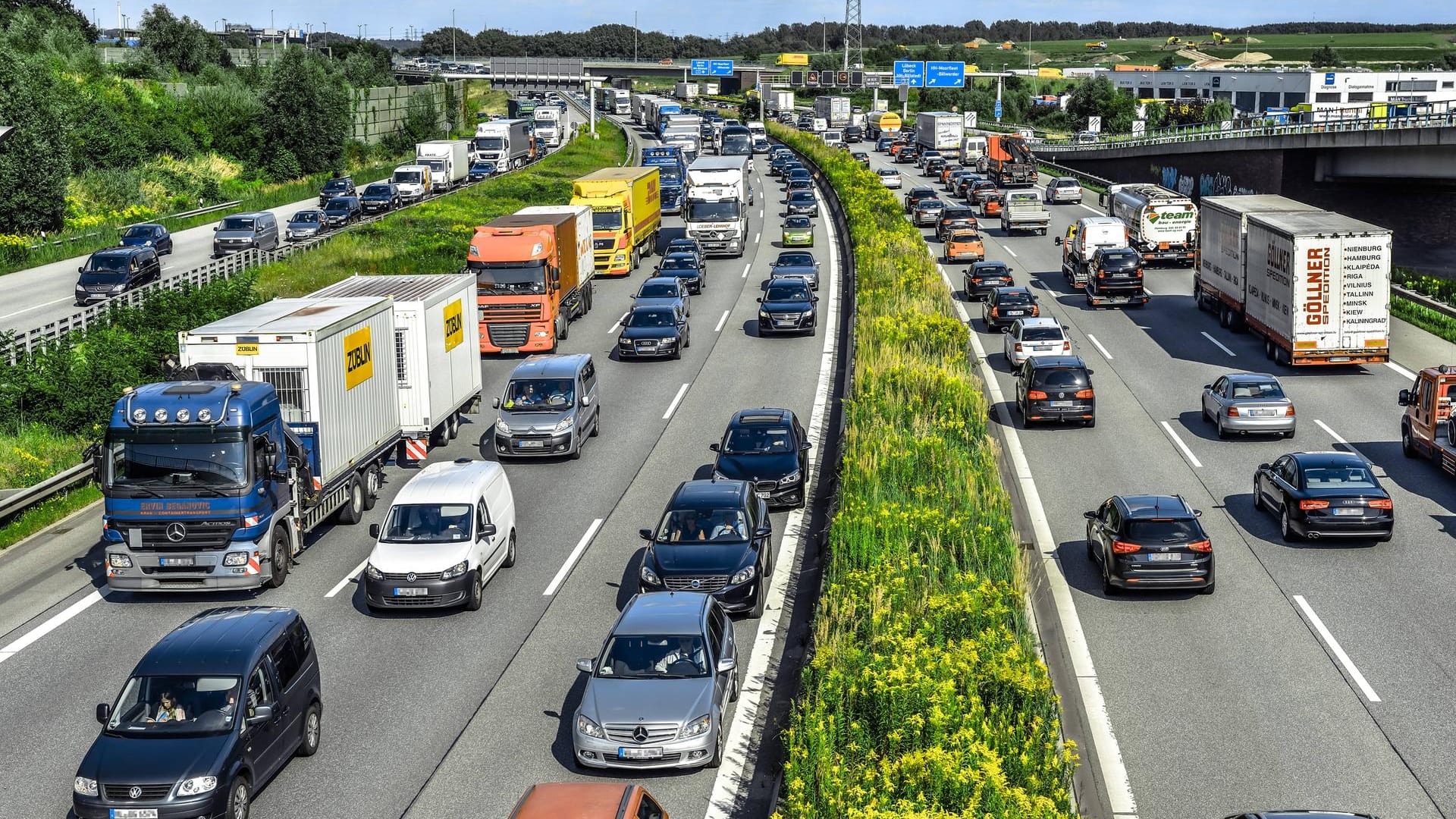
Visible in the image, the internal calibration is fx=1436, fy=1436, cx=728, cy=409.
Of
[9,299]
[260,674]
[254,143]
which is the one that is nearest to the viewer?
[260,674]

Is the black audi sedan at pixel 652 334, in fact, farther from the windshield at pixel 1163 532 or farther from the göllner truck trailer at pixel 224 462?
the windshield at pixel 1163 532

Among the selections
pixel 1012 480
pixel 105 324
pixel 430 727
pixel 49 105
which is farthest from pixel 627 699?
pixel 49 105

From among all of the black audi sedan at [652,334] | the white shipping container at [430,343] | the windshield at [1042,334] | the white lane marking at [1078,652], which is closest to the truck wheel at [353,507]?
the white shipping container at [430,343]

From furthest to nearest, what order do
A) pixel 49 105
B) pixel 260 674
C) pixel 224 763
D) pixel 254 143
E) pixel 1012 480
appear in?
pixel 254 143, pixel 49 105, pixel 1012 480, pixel 260 674, pixel 224 763

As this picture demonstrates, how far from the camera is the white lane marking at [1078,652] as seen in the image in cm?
1569

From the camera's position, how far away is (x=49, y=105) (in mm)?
65312

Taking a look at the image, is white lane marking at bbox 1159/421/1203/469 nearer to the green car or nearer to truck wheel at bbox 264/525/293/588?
truck wheel at bbox 264/525/293/588

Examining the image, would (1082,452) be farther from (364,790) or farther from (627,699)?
(364,790)

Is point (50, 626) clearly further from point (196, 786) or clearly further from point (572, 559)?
point (196, 786)

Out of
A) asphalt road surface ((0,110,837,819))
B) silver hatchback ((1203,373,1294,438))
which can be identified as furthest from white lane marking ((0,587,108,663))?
silver hatchback ((1203,373,1294,438))

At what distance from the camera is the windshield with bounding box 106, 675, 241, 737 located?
14.8 m

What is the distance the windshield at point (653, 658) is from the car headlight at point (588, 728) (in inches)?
29.9

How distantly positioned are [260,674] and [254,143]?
288 feet

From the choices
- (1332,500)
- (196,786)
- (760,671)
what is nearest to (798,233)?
(1332,500)
